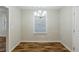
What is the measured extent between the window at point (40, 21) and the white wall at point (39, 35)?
14 cm

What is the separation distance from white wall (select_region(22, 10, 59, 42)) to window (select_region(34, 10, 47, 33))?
141 millimetres

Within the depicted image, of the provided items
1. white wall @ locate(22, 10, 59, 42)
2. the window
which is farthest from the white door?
the window

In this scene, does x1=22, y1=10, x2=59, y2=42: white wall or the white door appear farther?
x1=22, y1=10, x2=59, y2=42: white wall

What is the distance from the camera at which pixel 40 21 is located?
13.1 ft

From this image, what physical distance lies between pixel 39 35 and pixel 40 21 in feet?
1.70

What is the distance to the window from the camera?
3.84 meters

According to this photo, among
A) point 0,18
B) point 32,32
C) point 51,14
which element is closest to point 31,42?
point 32,32

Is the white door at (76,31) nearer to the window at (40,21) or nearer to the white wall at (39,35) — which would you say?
the white wall at (39,35)

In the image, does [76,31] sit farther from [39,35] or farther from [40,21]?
[40,21]

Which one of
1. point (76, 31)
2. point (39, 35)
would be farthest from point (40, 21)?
point (76, 31)

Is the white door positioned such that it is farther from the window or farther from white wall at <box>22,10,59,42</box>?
the window
